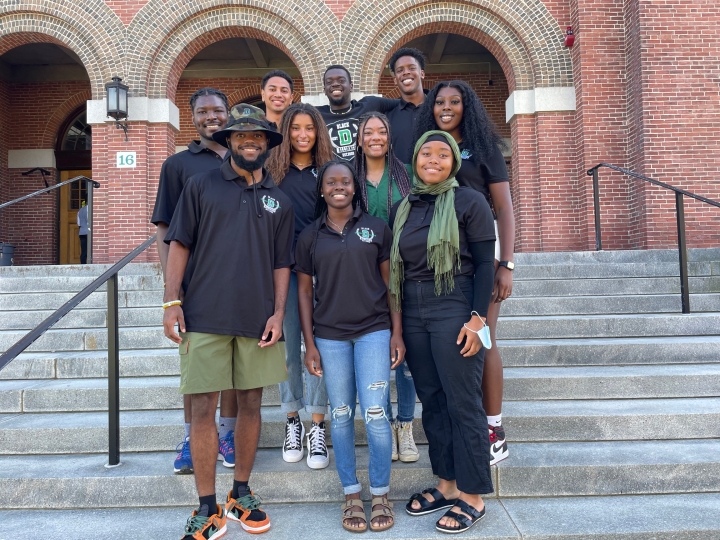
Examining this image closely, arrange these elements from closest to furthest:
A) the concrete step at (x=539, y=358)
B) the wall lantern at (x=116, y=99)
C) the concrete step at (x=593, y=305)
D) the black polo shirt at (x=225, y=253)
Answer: the black polo shirt at (x=225, y=253) → the concrete step at (x=539, y=358) → the concrete step at (x=593, y=305) → the wall lantern at (x=116, y=99)

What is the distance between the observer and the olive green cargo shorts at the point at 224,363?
108 inches

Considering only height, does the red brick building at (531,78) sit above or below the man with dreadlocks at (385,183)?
above

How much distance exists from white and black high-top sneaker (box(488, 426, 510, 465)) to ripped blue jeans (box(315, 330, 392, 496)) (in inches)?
25.4

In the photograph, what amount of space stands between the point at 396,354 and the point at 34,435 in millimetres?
2555

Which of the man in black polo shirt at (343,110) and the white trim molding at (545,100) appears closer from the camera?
the man in black polo shirt at (343,110)

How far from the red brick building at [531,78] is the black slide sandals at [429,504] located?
7247mm

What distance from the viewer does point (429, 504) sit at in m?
2.98

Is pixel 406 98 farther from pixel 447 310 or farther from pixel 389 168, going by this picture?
pixel 447 310

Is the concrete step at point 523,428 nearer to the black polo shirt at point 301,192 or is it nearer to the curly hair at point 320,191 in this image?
the black polo shirt at point 301,192

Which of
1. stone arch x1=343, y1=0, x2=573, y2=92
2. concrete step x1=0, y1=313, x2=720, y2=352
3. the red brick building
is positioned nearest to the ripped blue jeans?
concrete step x1=0, y1=313, x2=720, y2=352

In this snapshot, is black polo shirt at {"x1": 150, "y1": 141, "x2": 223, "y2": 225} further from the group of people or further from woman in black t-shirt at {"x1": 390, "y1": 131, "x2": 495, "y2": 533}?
woman in black t-shirt at {"x1": 390, "y1": 131, "x2": 495, "y2": 533}

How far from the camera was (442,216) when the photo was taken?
9.23ft

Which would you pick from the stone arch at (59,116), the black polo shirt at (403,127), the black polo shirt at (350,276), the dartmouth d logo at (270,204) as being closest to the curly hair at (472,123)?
the black polo shirt at (403,127)

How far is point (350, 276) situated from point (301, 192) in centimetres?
76
